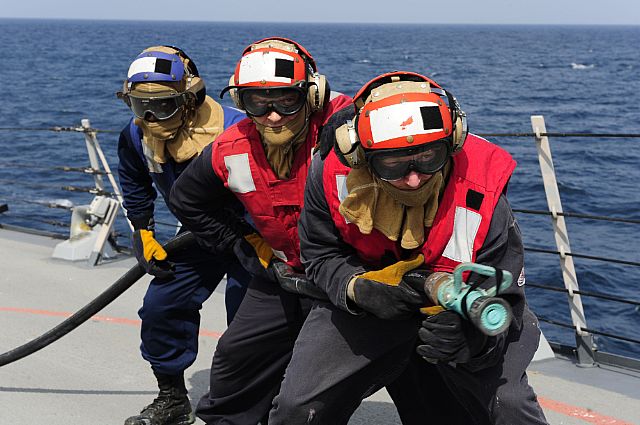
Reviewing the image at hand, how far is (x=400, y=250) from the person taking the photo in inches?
118

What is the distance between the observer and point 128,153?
14.2 ft

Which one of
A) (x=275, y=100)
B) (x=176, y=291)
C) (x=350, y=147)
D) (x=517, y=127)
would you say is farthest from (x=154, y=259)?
(x=517, y=127)

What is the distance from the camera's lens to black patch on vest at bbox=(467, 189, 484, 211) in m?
2.78

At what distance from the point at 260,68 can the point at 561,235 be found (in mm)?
2449

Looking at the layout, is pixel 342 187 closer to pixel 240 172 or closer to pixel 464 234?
pixel 464 234

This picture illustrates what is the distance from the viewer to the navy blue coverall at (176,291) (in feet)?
13.8

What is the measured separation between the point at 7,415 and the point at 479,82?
51.9 meters

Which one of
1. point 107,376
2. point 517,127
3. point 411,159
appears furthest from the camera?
point 517,127

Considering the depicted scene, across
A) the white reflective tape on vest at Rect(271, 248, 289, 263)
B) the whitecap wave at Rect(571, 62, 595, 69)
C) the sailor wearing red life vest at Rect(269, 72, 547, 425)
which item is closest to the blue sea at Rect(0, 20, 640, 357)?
the whitecap wave at Rect(571, 62, 595, 69)

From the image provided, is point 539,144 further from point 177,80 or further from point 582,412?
point 177,80

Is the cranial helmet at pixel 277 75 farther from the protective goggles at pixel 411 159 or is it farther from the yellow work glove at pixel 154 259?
the yellow work glove at pixel 154 259

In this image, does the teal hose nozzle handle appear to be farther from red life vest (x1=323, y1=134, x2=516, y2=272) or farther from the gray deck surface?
the gray deck surface

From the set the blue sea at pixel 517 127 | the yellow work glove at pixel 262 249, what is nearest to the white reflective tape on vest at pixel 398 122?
the yellow work glove at pixel 262 249

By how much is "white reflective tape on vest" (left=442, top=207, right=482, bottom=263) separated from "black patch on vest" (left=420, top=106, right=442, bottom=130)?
28 cm
